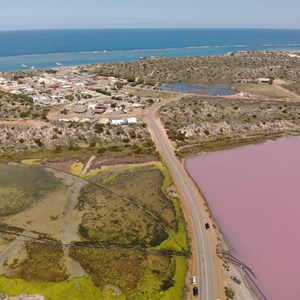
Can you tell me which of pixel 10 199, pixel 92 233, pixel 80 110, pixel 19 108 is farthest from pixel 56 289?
pixel 19 108

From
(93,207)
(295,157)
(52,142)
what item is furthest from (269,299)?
(52,142)

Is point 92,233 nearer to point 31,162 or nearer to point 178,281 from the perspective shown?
point 178,281

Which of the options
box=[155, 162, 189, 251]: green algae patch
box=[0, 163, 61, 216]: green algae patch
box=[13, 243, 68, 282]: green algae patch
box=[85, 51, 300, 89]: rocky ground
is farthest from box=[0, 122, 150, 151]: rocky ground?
box=[85, 51, 300, 89]: rocky ground

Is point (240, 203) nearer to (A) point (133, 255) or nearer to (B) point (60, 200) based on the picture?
(A) point (133, 255)

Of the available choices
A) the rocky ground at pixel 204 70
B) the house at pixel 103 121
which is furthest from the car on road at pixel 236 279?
the rocky ground at pixel 204 70

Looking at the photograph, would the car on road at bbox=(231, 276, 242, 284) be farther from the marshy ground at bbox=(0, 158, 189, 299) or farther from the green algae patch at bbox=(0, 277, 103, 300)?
the green algae patch at bbox=(0, 277, 103, 300)
